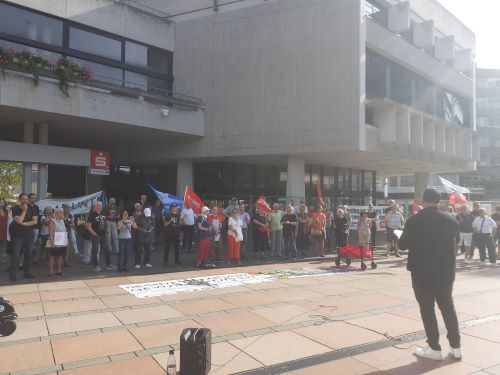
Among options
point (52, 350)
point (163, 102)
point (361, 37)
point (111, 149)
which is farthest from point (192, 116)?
point (52, 350)

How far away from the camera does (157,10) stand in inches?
959

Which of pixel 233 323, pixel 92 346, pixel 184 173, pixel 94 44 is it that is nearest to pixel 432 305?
pixel 233 323

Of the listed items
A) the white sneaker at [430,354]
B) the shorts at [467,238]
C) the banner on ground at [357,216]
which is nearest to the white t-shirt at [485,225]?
the shorts at [467,238]

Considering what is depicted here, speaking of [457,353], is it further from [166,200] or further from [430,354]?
[166,200]

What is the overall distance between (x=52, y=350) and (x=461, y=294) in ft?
25.2

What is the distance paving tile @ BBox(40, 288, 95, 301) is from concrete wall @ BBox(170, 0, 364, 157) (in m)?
11.9

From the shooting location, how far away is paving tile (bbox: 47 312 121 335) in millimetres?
6598

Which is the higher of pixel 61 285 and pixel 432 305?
pixel 432 305

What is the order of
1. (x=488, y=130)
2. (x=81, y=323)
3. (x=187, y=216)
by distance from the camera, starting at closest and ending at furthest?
(x=81, y=323) < (x=187, y=216) < (x=488, y=130)

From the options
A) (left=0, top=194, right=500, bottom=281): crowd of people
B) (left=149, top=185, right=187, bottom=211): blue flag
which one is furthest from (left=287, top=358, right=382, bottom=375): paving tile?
(left=149, top=185, right=187, bottom=211): blue flag

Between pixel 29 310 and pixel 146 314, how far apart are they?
6.49 feet

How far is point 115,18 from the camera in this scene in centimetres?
2011

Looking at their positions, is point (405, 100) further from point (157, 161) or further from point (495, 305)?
point (495, 305)

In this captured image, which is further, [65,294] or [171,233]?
[171,233]
